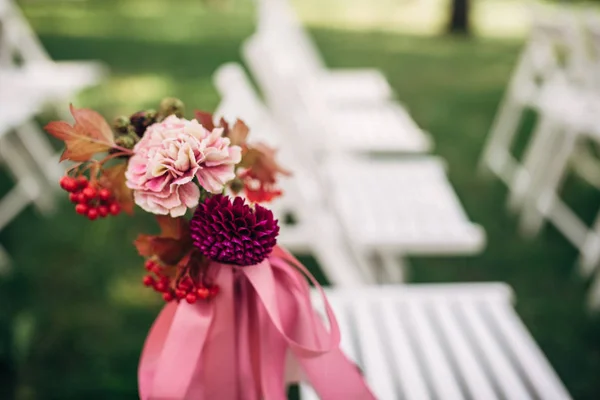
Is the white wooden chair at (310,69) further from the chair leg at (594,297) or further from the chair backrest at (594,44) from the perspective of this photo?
the chair leg at (594,297)

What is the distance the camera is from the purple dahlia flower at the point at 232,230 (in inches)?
40.1

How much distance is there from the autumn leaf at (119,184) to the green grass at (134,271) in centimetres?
165

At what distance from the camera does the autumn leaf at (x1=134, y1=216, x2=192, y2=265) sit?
3.53 feet

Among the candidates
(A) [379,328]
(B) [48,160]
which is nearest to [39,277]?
(B) [48,160]

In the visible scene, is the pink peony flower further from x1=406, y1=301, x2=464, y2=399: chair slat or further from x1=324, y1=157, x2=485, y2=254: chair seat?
x1=324, y1=157, x2=485, y2=254: chair seat

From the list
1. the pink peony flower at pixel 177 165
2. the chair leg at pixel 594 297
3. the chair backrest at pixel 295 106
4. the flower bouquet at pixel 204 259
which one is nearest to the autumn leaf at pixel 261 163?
the flower bouquet at pixel 204 259

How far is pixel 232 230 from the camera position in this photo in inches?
40.2

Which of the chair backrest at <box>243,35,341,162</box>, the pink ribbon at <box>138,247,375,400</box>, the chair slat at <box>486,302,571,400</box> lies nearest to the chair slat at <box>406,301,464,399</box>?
the chair slat at <box>486,302,571,400</box>

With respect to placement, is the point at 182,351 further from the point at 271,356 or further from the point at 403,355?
the point at 403,355

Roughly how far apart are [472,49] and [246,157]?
7.67 meters

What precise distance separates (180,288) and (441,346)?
2.65 ft

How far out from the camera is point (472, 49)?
27.2 ft

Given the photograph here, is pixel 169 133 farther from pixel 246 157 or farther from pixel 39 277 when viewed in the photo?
pixel 39 277

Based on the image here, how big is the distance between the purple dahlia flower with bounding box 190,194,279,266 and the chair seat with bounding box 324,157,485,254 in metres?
1.30
